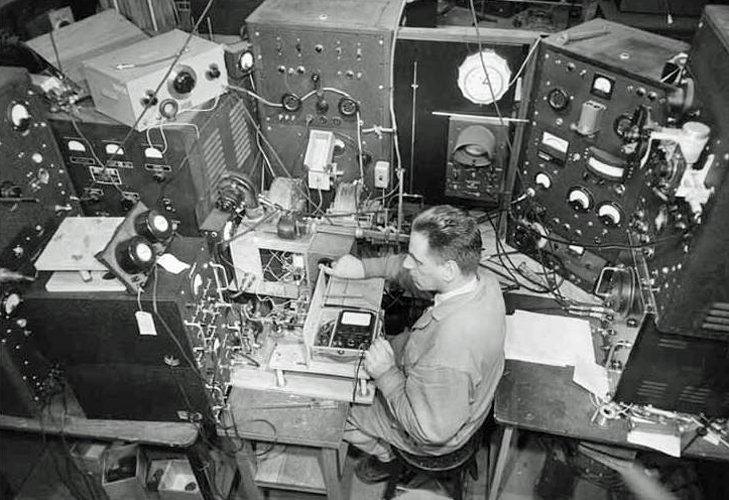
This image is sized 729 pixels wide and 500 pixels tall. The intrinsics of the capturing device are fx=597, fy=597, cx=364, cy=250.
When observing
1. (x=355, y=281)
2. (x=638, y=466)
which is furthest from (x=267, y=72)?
(x=638, y=466)

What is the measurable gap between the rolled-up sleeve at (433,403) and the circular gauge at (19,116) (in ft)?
5.25

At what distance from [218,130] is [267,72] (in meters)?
0.37

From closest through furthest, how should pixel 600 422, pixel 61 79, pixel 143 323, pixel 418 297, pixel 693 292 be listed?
pixel 693 292 → pixel 143 323 → pixel 600 422 → pixel 61 79 → pixel 418 297

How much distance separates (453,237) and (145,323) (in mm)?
1036

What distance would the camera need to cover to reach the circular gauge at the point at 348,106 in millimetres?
2592

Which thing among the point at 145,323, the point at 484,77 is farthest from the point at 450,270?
the point at 145,323

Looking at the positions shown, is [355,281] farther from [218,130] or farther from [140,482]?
[140,482]

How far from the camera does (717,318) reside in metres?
1.73

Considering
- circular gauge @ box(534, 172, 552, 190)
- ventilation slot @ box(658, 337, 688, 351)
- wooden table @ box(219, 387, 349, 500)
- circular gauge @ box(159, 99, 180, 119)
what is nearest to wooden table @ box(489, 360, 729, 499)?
ventilation slot @ box(658, 337, 688, 351)

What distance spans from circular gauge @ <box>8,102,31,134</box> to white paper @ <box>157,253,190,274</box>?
2.27 ft

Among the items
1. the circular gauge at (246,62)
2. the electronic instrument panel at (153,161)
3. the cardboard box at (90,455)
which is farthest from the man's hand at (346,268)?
the cardboard box at (90,455)

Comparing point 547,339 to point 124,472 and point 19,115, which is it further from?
point 19,115

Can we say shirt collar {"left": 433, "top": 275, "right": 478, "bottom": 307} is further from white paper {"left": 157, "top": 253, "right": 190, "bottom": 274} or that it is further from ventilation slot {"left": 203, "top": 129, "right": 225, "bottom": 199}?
ventilation slot {"left": 203, "top": 129, "right": 225, "bottom": 199}

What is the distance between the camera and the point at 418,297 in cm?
279
